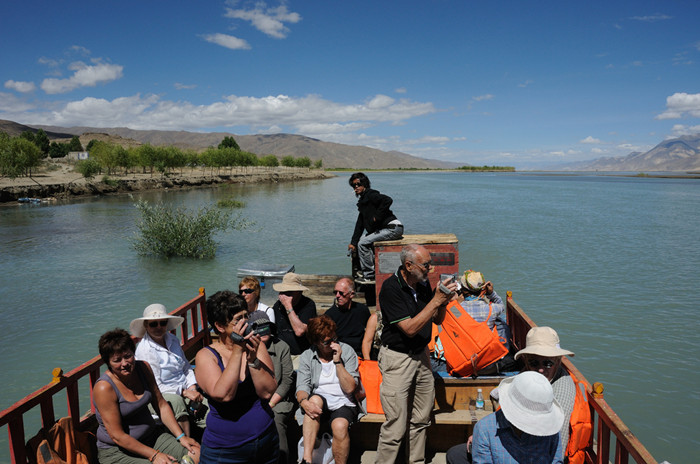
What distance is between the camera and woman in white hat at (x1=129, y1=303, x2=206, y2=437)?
15.0ft

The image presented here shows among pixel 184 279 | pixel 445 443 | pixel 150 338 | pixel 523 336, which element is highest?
pixel 150 338

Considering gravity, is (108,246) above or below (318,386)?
below

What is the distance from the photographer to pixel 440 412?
4.69 m

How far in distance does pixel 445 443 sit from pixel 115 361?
3151 mm

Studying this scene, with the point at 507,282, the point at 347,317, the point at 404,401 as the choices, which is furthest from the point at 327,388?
the point at 507,282

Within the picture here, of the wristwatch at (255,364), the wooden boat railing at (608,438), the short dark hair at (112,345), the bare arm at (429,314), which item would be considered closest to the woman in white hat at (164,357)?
the short dark hair at (112,345)

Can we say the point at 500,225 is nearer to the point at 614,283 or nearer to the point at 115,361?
the point at 614,283

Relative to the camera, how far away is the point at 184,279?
53.5ft

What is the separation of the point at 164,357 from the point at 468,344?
10.1 ft

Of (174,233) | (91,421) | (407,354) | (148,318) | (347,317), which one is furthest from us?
(174,233)

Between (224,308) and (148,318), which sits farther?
(148,318)

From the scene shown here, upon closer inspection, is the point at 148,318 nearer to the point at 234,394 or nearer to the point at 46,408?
the point at 46,408

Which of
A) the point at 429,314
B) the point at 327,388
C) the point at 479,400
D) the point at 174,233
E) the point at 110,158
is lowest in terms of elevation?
the point at 174,233

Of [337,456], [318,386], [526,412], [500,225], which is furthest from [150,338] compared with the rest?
[500,225]
